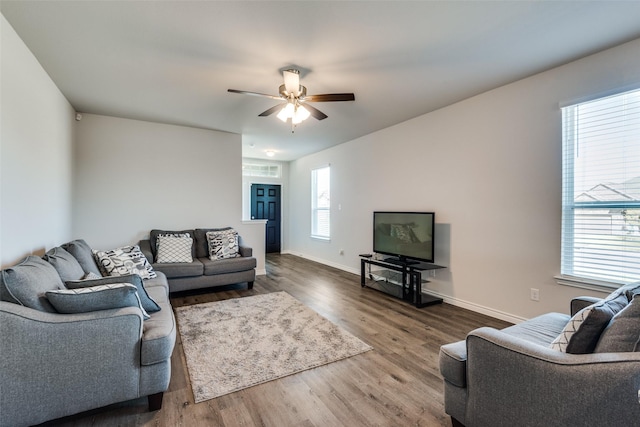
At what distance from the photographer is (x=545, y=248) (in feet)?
9.28

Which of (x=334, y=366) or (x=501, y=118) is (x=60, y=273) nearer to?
(x=334, y=366)

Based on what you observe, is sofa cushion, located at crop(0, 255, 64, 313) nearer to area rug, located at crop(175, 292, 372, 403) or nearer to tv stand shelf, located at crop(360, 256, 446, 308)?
area rug, located at crop(175, 292, 372, 403)

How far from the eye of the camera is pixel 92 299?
1.64m

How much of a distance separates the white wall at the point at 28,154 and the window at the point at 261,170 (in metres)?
4.07

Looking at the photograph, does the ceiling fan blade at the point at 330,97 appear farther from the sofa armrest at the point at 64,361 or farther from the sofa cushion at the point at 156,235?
the sofa cushion at the point at 156,235

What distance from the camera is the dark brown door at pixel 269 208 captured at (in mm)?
7410

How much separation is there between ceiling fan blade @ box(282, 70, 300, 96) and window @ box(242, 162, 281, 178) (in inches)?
188

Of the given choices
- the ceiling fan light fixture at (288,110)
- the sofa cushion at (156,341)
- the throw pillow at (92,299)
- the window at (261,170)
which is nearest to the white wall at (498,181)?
the ceiling fan light fixture at (288,110)

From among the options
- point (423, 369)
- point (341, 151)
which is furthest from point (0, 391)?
point (341, 151)

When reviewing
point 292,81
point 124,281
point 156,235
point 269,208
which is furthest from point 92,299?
point 269,208

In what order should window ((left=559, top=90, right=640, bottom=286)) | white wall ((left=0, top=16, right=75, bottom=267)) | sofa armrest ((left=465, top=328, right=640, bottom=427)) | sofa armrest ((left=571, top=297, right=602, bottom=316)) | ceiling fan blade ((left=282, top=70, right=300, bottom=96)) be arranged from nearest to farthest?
sofa armrest ((left=465, top=328, right=640, bottom=427)), sofa armrest ((left=571, top=297, right=602, bottom=316)), white wall ((left=0, top=16, right=75, bottom=267)), window ((left=559, top=90, right=640, bottom=286)), ceiling fan blade ((left=282, top=70, right=300, bottom=96))

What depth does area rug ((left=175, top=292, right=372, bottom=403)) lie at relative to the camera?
2.09 m

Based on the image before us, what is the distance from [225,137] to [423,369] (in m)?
4.57

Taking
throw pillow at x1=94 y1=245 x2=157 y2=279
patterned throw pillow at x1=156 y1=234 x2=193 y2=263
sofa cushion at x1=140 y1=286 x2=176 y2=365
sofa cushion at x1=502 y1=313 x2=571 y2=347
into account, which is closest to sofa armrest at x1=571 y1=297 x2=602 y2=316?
sofa cushion at x1=502 y1=313 x2=571 y2=347
